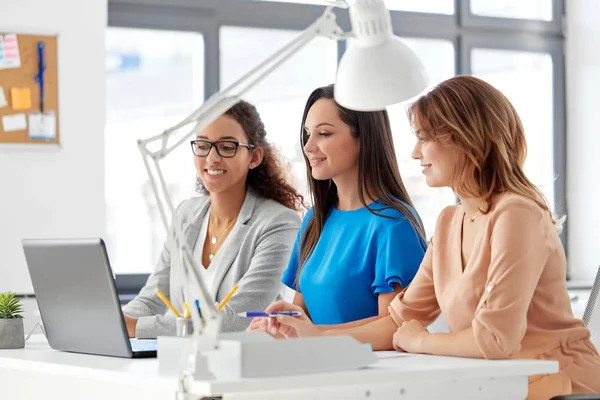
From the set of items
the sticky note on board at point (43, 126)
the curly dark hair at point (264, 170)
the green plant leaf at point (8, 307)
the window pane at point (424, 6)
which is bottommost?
the green plant leaf at point (8, 307)

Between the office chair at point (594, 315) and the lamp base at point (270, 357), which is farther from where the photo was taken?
the office chair at point (594, 315)

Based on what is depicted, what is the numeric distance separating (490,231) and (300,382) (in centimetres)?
61

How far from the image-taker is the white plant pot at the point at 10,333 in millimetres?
2205

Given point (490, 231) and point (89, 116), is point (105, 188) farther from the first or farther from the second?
point (490, 231)

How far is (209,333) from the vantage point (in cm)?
139

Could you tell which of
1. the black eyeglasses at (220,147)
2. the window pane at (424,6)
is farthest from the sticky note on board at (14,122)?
the window pane at (424,6)

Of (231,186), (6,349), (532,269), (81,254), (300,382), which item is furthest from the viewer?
(231,186)

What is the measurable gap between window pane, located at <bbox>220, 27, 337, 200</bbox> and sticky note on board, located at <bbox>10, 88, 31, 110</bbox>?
949 mm

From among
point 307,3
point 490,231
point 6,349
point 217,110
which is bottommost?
point 6,349

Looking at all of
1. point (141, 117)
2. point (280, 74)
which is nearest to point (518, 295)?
point (141, 117)

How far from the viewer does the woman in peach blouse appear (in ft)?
5.60

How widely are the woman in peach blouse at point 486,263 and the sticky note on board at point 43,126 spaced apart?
6.71ft

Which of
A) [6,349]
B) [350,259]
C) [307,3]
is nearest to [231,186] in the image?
[350,259]

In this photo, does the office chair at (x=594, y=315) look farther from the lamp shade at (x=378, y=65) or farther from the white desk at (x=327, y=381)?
the lamp shade at (x=378, y=65)
